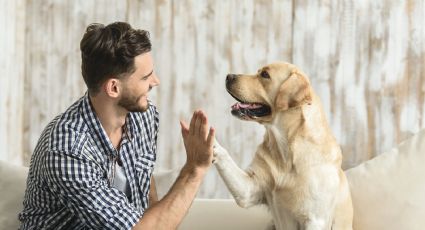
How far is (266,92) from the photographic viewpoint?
94.9 inches

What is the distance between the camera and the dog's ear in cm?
234

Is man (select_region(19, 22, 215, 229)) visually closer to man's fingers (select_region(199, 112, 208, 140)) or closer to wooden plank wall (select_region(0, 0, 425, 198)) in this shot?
man's fingers (select_region(199, 112, 208, 140))

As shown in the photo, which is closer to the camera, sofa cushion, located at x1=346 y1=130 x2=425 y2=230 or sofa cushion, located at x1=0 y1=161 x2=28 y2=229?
sofa cushion, located at x1=346 y1=130 x2=425 y2=230

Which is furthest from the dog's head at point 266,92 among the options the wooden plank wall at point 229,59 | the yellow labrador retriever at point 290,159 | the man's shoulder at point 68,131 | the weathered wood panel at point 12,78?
the weathered wood panel at point 12,78

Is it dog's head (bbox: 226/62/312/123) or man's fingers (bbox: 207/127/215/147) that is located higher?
dog's head (bbox: 226/62/312/123)

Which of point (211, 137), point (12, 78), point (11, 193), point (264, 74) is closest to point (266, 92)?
point (264, 74)

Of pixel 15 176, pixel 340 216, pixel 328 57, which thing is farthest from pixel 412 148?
pixel 15 176

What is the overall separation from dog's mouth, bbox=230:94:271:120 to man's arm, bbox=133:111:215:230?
1.05 ft

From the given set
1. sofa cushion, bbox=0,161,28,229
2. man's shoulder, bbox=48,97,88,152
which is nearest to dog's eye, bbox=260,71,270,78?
man's shoulder, bbox=48,97,88,152

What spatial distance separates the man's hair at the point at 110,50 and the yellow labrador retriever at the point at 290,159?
0.42 metres

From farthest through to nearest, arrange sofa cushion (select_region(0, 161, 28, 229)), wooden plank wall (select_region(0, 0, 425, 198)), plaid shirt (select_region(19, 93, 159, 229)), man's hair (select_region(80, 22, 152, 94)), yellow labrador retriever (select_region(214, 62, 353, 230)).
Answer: wooden plank wall (select_region(0, 0, 425, 198))
sofa cushion (select_region(0, 161, 28, 229))
yellow labrador retriever (select_region(214, 62, 353, 230))
man's hair (select_region(80, 22, 152, 94))
plaid shirt (select_region(19, 93, 159, 229))

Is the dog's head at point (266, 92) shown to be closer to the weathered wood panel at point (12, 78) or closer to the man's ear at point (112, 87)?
the man's ear at point (112, 87)

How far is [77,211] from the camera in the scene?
204cm

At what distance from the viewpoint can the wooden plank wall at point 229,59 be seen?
303cm
